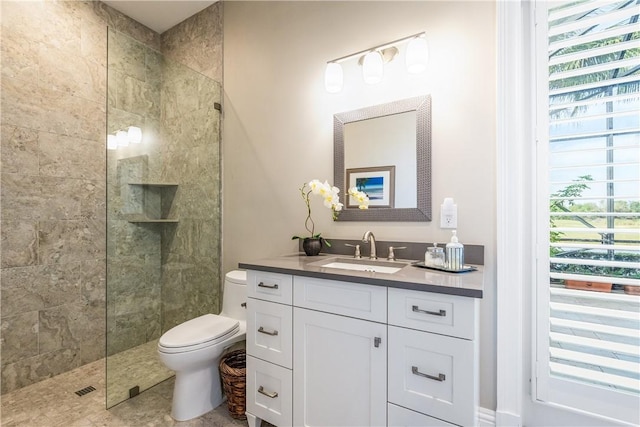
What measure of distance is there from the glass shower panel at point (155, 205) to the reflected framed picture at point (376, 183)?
49.8 inches

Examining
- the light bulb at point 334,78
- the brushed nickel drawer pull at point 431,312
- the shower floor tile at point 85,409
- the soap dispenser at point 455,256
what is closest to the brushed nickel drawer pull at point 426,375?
the brushed nickel drawer pull at point 431,312

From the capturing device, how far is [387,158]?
71.3 inches

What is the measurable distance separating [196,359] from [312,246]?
35.5 inches

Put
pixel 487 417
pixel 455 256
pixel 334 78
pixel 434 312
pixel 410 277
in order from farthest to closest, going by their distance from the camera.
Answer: pixel 334 78 < pixel 487 417 < pixel 455 256 < pixel 410 277 < pixel 434 312

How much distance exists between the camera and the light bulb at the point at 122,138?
207 cm

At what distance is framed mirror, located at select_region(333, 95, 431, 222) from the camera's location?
169cm

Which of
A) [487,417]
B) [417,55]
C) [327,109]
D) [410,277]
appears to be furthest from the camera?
[327,109]

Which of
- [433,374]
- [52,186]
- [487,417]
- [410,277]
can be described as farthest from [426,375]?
[52,186]

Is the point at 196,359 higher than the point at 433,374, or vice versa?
the point at 433,374

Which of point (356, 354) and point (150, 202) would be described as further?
point (150, 202)

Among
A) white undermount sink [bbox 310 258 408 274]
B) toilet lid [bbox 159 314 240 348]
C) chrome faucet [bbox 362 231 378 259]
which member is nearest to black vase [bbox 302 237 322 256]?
white undermount sink [bbox 310 258 408 274]

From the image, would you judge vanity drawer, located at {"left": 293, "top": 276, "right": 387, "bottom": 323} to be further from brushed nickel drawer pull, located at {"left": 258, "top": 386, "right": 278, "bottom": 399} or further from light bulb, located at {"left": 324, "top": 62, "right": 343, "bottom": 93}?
light bulb, located at {"left": 324, "top": 62, "right": 343, "bottom": 93}

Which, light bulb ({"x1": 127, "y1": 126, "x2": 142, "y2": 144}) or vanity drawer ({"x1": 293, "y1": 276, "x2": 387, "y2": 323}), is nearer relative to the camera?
vanity drawer ({"x1": 293, "y1": 276, "x2": 387, "y2": 323})

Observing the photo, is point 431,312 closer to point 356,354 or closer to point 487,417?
point 356,354
